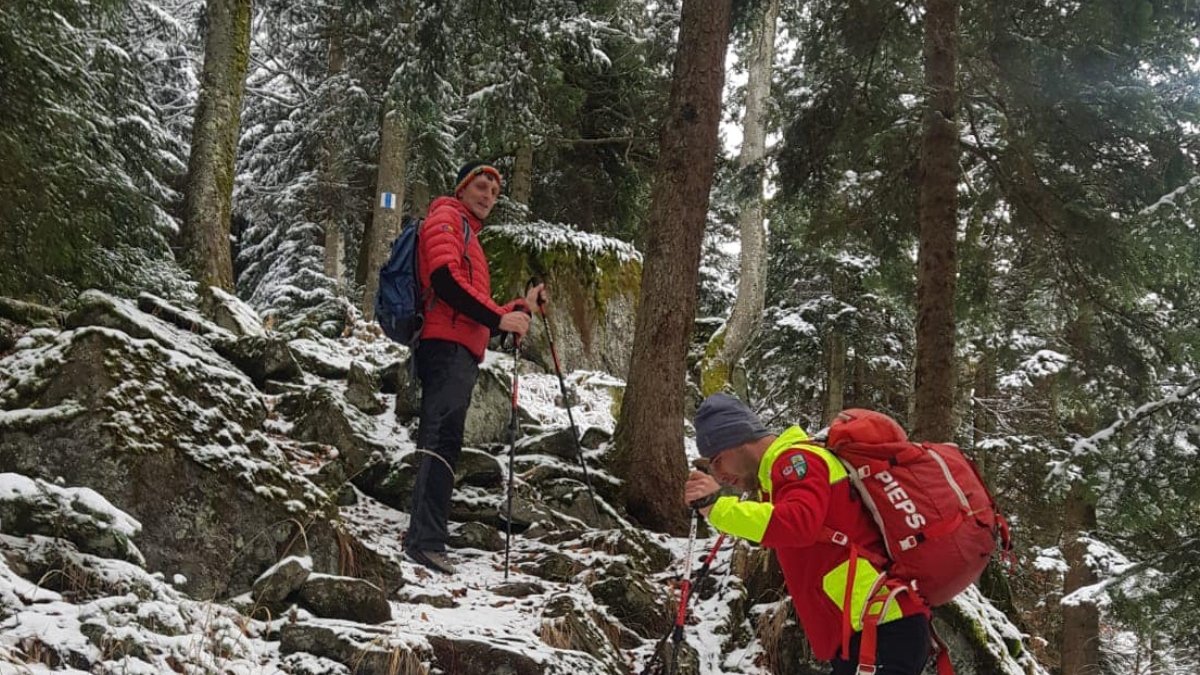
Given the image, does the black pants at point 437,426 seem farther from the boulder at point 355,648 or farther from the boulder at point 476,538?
the boulder at point 355,648

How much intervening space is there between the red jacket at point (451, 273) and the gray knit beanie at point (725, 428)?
2.03 metres

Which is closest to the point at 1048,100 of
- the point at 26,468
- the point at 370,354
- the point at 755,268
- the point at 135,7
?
the point at 755,268

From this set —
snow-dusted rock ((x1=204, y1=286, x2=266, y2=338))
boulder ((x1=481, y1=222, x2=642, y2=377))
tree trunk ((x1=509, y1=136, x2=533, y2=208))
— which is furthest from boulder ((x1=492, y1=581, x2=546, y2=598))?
tree trunk ((x1=509, y1=136, x2=533, y2=208))

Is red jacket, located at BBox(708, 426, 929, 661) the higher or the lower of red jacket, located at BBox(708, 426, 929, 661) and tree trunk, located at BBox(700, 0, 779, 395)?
the lower

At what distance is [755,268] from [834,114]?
186 inches

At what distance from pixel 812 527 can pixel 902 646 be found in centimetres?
63

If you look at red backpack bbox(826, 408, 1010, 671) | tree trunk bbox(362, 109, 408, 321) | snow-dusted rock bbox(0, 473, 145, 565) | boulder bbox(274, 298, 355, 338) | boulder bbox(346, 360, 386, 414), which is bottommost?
snow-dusted rock bbox(0, 473, 145, 565)

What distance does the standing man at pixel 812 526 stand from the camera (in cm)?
280

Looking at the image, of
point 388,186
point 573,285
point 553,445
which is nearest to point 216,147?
point 553,445

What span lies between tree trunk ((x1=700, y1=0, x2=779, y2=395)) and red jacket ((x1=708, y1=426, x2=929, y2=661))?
10.1 meters

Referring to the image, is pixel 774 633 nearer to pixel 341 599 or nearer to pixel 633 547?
pixel 633 547

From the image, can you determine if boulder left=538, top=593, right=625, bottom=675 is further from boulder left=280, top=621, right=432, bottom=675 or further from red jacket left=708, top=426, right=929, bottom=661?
red jacket left=708, top=426, right=929, bottom=661

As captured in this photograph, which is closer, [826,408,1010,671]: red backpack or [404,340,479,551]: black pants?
[826,408,1010,671]: red backpack

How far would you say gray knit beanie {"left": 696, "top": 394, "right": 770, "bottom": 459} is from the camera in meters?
3.13
